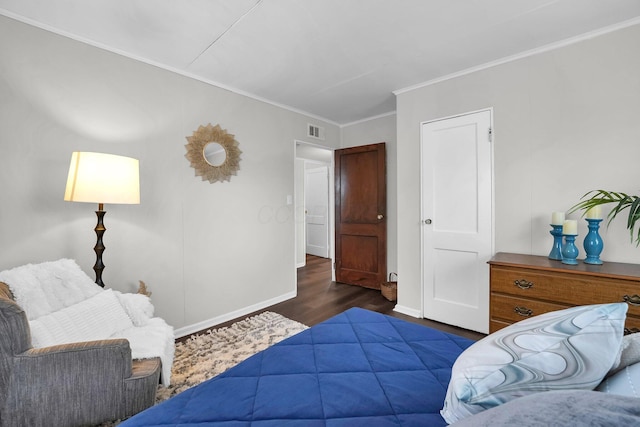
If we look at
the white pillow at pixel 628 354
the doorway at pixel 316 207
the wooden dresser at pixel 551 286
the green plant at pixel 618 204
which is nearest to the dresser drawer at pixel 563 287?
the wooden dresser at pixel 551 286

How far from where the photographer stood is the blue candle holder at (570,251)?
6.84ft

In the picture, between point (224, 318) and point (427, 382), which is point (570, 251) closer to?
point (427, 382)

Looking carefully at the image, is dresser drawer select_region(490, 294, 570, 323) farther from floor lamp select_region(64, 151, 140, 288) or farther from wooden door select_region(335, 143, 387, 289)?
floor lamp select_region(64, 151, 140, 288)

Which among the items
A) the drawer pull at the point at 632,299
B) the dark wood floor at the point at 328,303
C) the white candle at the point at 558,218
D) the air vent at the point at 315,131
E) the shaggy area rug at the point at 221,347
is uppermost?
the air vent at the point at 315,131

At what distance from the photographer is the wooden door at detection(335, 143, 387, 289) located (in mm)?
4141

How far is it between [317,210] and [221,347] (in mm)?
4841

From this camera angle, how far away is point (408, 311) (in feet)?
10.7

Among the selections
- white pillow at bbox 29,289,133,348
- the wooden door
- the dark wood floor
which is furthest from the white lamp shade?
the wooden door

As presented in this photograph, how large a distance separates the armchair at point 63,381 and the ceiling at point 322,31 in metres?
1.92

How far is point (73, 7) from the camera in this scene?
1.88m

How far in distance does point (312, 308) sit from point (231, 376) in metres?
2.42

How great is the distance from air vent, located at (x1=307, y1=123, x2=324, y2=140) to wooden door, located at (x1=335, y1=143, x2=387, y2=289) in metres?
0.44

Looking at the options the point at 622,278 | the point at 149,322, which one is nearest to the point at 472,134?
the point at 622,278

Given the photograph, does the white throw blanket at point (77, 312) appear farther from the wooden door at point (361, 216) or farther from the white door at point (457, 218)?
the wooden door at point (361, 216)
